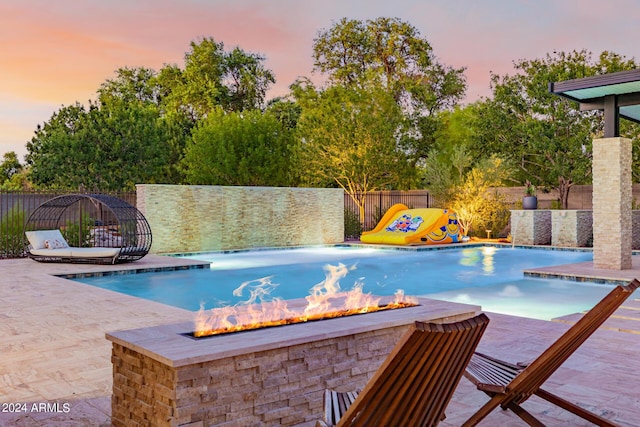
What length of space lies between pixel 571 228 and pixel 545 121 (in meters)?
8.58

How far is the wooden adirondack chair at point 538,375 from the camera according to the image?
9.81 feet

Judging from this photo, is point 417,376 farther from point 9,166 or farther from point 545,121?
point 9,166

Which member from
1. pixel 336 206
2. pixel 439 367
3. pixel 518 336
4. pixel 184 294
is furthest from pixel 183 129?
pixel 439 367

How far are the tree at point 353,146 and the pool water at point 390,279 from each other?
23.5 ft

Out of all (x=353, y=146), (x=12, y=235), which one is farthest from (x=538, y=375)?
(x=353, y=146)

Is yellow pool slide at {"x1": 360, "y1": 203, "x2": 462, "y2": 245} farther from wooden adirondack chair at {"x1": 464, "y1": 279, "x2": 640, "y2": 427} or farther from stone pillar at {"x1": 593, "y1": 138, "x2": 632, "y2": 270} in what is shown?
wooden adirondack chair at {"x1": 464, "y1": 279, "x2": 640, "y2": 427}

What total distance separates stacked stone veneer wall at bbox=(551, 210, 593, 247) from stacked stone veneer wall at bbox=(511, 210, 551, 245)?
26.3 inches

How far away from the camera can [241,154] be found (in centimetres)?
2934

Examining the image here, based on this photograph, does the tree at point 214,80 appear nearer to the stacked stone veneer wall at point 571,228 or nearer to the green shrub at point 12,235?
the green shrub at point 12,235

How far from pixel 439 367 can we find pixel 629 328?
467cm

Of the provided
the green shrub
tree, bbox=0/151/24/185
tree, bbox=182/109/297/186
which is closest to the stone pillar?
the green shrub

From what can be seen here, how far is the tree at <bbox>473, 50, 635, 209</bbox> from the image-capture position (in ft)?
78.4

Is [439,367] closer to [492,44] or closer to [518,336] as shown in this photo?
[518,336]

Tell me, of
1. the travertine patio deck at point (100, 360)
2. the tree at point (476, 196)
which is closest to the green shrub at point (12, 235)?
the travertine patio deck at point (100, 360)
